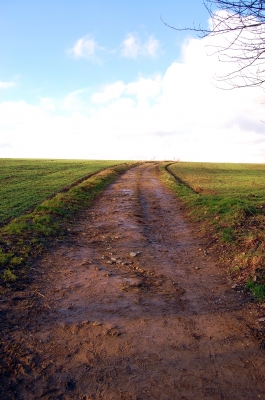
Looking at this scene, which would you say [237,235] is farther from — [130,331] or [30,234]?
[30,234]

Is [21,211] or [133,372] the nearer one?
[133,372]

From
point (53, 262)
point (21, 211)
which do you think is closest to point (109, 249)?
point (53, 262)

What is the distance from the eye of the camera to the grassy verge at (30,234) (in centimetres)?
779

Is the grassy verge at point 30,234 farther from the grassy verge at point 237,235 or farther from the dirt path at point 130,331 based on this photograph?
the grassy verge at point 237,235

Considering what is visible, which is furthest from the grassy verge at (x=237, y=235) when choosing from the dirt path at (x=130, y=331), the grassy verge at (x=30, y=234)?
the grassy verge at (x=30, y=234)

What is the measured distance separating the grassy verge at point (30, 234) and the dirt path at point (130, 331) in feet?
1.72

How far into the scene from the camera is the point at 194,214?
13945 millimetres

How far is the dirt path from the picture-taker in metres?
4.08

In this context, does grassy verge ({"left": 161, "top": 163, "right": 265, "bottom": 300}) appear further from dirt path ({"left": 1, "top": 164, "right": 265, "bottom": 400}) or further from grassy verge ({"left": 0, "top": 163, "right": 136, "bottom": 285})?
grassy verge ({"left": 0, "top": 163, "right": 136, "bottom": 285})

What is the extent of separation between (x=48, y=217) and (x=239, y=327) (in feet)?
28.3

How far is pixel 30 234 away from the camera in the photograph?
10.4m

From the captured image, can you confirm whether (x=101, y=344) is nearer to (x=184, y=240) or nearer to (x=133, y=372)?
(x=133, y=372)

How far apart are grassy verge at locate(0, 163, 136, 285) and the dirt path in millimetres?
525

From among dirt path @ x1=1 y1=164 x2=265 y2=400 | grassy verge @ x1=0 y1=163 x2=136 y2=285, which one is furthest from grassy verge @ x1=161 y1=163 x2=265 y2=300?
grassy verge @ x1=0 y1=163 x2=136 y2=285
